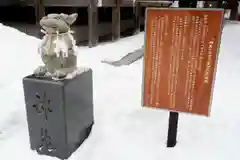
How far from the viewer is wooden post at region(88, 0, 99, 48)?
4.01 metres

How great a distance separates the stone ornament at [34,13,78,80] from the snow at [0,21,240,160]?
1.50ft

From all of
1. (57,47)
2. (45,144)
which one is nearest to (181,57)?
(57,47)

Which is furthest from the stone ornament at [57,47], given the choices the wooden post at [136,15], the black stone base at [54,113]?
the wooden post at [136,15]

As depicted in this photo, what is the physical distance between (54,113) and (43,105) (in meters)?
0.07

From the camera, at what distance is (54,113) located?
133 cm

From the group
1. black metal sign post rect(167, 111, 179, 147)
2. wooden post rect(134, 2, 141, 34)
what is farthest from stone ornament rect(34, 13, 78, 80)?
wooden post rect(134, 2, 141, 34)

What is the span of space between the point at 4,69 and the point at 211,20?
1.83 m

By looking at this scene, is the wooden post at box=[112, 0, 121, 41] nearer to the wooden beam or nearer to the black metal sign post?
the wooden beam

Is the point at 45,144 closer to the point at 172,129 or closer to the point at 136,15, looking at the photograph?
the point at 172,129

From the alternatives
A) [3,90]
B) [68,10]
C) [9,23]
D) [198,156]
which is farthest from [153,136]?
[9,23]

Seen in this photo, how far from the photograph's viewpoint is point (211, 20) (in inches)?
46.5

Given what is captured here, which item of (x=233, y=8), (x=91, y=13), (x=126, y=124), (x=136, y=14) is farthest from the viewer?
(x=233, y=8)

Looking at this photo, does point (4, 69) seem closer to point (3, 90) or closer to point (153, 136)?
point (3, 90)

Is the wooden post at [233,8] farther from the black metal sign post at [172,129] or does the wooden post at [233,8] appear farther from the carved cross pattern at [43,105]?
the carved cross pattern at [43,105]
